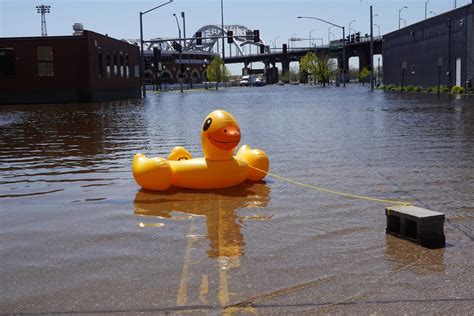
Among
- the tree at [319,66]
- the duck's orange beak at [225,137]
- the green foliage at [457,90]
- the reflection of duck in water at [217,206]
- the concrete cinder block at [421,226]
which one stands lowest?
the reflection of duck in water at [217,206]

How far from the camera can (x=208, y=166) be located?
9.59 metres

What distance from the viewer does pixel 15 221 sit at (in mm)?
7883

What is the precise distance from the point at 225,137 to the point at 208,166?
60 cm

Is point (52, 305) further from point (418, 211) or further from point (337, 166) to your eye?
point (337, 166)

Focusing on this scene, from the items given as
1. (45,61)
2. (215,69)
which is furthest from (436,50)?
A: (215,69)

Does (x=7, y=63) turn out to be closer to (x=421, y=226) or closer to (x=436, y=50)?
(x=436, y=50)

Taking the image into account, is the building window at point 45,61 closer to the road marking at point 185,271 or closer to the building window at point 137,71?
the building window at point 137,71

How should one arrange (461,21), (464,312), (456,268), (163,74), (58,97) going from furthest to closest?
(163,74)
(58,97)
(461,21)
(456,268)
(464,312)

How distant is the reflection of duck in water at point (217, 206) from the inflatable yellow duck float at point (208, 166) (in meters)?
0.14

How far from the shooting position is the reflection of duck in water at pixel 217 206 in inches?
258

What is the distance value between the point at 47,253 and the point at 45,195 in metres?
3.52

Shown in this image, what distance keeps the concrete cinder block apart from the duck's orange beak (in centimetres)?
344

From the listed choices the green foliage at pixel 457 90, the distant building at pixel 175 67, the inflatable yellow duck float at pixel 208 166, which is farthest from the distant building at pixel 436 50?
the distant building at pixel 175 67

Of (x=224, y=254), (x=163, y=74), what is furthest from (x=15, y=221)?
(x=163, y=74)
